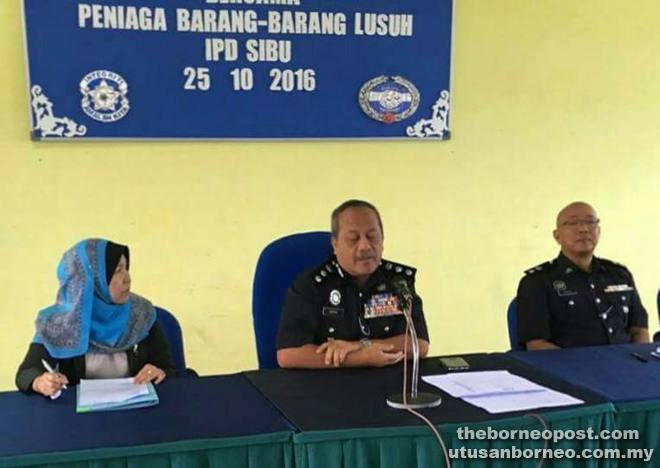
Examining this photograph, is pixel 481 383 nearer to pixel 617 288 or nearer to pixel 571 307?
pixel 571 307

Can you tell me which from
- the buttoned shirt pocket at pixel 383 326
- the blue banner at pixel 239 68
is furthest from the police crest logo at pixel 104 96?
the buttoned shirt pocket at pixel 383 326

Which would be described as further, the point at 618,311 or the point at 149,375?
the point at 618,311

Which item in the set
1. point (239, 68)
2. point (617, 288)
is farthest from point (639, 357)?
point (239, 68)

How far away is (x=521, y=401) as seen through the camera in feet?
5.89

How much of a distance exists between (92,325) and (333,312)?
2.45 feet

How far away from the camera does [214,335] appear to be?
10.9 feet

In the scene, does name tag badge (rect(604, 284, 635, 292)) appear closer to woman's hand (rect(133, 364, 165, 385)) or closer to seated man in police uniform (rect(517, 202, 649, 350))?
seated man in police uniform (rect(517, 202, 649, 350))

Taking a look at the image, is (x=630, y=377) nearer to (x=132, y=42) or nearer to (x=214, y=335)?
(x=214, y=335)

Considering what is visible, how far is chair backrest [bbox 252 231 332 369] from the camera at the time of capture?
2.56 metres

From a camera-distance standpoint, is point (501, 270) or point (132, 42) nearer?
point (132, 42)

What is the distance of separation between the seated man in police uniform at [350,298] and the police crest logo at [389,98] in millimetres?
1069

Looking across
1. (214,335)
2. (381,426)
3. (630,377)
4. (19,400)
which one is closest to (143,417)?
(19,400)

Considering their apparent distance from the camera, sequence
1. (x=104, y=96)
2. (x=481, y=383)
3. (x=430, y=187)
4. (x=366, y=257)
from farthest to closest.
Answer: (x=430, y=187) → (x=104, y=96) → (x=366, y=257) → (x=481, y=383)

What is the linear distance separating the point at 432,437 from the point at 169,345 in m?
1.02
